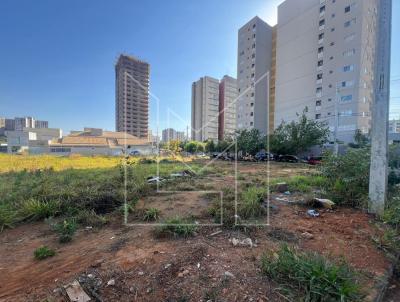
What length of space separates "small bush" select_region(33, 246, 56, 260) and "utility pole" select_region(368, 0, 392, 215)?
4.64m

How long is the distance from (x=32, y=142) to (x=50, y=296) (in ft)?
143

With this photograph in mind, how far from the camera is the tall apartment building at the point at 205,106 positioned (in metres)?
47.5

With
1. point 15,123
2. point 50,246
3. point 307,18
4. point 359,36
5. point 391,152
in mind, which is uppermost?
point 307,18

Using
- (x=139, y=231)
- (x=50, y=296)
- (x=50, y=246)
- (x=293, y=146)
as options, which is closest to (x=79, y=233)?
(x=50, y=246)

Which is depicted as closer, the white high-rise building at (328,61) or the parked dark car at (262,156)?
the parked dark car at (262,156)

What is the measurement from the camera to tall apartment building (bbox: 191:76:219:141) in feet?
156

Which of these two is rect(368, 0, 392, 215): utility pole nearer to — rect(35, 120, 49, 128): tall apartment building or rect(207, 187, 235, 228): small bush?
rect(207, 187, 235, 228): small bush

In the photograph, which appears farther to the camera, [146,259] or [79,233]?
[79,233]

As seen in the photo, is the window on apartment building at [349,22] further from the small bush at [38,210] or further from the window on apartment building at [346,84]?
the small bush at [38,210]

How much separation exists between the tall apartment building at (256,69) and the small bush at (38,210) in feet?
101

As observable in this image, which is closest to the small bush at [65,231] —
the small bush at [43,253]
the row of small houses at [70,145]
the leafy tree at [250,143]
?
the small bush at [43,253]

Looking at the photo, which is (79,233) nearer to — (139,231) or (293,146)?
(139,231)

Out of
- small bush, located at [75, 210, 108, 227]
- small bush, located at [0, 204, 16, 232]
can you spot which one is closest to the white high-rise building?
small bush, located at [75, 210, 108, 227]

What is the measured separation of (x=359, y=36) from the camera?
19.8m
